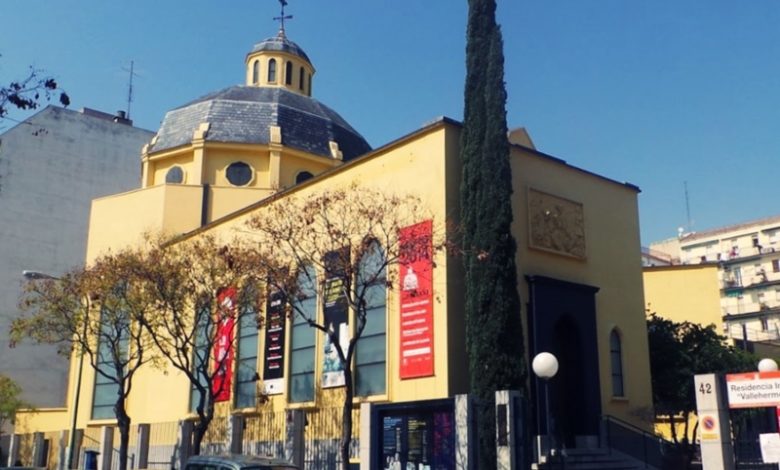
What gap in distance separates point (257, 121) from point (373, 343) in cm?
1672

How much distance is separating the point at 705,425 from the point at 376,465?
6803 millimetres

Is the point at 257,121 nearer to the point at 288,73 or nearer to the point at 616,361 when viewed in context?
the point at 288,73

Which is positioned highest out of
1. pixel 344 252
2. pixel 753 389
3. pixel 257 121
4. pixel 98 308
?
pixel 257 121

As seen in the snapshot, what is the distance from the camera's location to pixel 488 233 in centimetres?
1877

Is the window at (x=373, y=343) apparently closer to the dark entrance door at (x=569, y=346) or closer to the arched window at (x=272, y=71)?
the dark entrance door at (x=569, y=346)

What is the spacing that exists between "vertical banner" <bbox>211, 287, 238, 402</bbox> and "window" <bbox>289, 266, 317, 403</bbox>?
5.94 feet

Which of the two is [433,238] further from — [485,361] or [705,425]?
[705,425]

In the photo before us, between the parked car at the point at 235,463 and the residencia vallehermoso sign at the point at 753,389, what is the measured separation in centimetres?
796

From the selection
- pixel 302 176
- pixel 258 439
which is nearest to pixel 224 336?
pixel 258 439

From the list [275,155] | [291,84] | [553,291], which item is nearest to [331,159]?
[275,155]

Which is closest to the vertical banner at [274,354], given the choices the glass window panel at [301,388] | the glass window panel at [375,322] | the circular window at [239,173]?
the glass window panel at [301,388]

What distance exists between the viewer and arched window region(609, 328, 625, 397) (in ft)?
74.6

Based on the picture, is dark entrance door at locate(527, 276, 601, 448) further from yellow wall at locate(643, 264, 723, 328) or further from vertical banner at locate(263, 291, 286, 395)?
yellow wall at locate(643, 264, 723, 328)

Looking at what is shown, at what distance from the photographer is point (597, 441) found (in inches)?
834
